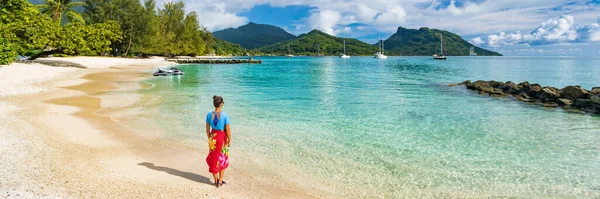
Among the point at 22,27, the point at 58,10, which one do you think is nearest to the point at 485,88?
the point at 22,27

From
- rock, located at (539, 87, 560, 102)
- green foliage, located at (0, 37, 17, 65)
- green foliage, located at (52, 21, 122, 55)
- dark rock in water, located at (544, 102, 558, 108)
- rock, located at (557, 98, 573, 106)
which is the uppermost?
green foliage, located at (52, 21, 122, 55)

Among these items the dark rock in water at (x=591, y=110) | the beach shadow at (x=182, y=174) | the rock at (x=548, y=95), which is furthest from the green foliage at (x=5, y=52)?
the dark rock in water at (x=591, y=110)

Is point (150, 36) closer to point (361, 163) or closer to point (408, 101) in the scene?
point (408, 101)

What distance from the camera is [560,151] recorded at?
41.9ft

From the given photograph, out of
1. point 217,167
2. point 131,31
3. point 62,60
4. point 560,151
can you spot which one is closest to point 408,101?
point 560,151

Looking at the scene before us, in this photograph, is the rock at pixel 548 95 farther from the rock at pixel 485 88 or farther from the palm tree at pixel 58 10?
the palm tree at pixel 58 10

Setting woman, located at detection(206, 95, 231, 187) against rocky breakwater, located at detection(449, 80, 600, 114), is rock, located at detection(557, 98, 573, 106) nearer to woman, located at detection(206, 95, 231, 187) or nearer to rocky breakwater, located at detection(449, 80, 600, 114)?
rocky breakwater, located at detection(449, 80, 600, 114)

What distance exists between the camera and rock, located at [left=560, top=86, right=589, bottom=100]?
88.0 feet

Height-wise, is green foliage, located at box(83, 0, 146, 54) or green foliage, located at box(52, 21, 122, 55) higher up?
green foliage, located at box(83, 0, 146, 54)

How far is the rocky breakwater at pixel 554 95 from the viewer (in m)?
24.0

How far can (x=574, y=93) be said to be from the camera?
2736cm

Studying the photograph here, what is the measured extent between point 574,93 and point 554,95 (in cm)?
147

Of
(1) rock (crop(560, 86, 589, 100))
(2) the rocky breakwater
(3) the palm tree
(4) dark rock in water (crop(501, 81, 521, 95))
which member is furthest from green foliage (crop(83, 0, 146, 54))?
(1) rock (crop(560, 86, 589, 100))

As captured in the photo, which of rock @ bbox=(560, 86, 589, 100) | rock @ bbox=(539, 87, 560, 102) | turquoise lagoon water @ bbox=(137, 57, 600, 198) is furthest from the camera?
rock @ bbox=(539, 87, 560, 102)
